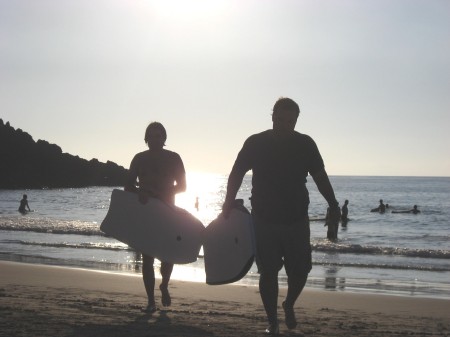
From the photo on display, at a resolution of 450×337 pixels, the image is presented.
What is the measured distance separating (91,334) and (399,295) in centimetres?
665

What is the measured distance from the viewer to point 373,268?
16.5 metres

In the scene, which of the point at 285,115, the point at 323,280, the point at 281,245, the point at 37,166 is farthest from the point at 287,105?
the point at 37,166

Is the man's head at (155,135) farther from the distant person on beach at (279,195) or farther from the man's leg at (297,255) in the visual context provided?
the man's leg at (297,255)

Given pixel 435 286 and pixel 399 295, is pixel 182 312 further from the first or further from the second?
pixel 435 286

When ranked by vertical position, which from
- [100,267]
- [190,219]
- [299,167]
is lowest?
[100,267]

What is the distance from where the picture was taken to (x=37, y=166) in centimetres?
11188

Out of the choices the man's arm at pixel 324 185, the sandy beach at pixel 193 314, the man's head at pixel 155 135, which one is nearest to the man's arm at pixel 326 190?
the man's arm at pixel 324 185

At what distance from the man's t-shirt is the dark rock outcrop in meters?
99.7

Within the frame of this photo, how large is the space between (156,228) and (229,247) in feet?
4.24

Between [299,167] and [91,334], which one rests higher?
[299,167]

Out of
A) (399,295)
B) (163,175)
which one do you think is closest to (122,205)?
(163,175)

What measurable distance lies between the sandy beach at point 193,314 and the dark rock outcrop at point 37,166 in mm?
96162

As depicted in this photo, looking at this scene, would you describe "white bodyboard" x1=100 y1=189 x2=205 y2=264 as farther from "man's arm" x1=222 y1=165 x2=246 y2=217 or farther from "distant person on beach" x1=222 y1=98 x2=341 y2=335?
"distant person on beach" x1=222 y1=98 x2=341 y2=335

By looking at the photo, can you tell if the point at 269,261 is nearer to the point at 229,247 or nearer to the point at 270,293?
the point at 270,293
